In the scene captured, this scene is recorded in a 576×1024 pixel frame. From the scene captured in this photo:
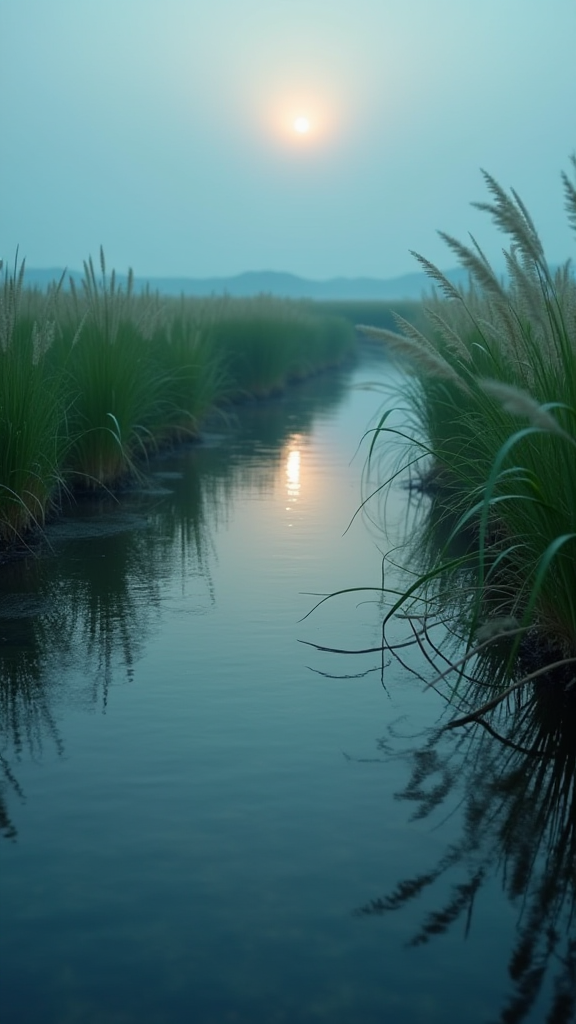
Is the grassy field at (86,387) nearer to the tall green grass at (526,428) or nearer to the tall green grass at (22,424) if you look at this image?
the tall green grass at (22,424)

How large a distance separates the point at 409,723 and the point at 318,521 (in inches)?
109

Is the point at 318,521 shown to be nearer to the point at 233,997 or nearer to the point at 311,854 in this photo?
the point at 311,854

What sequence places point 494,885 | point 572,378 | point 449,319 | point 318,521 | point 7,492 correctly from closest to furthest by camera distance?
1. point 494,885
2. point 572,378
3. point 7,492
4. point 318,521
5. point 449,319

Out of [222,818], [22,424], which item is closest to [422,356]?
[222,818]

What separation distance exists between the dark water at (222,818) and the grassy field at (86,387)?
539mm

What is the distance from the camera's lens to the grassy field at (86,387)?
182 inches

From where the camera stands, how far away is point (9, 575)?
4359 mm

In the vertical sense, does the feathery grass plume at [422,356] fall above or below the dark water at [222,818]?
above

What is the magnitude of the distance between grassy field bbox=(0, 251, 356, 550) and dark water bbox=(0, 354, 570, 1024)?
0.54 m

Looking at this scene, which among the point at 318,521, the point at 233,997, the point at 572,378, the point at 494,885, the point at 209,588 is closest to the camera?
the point at 233,997

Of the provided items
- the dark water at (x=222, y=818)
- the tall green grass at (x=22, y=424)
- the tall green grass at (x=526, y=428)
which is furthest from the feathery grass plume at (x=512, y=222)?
the tall green grass at (x=22, y=424)

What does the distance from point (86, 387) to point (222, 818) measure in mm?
4004

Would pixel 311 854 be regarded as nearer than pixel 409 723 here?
Yes

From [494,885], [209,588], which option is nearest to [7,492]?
[209,588]
